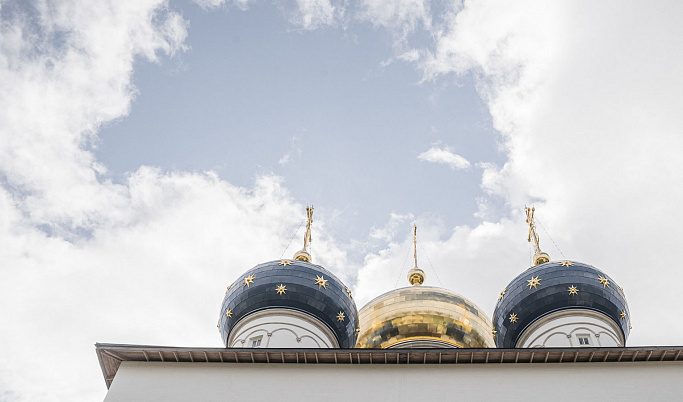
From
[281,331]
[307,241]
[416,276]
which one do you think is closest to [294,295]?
[281,331]

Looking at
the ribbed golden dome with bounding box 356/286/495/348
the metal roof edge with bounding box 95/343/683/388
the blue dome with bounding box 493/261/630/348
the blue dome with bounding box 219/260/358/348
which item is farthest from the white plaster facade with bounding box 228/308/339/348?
the blue dome with bounding box 493/261/630/348

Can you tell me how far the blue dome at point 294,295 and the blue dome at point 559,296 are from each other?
396 cm

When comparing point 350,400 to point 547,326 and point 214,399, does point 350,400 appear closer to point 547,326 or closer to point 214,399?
point 214,399

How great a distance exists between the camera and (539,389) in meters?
12.0

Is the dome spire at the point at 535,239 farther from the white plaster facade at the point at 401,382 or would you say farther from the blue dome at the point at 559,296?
the white plaster facade at the point at 401,382

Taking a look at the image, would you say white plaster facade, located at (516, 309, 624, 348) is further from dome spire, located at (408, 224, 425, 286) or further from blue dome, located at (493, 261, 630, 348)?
dome spire, located at (408, 224, 425, 286)

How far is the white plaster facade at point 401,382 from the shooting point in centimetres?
1202

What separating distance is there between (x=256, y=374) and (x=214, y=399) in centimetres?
85

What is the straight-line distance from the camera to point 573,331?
16.5m

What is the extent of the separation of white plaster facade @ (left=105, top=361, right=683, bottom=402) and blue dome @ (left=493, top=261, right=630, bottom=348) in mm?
4534

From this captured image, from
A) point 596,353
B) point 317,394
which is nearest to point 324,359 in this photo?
point 317,394

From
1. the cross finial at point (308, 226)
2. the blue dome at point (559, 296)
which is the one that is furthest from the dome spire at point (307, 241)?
the blue dome at point (559, 296)

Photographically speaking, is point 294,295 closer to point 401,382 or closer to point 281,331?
point 281,331

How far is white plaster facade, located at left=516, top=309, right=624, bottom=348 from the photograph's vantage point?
1639cm
